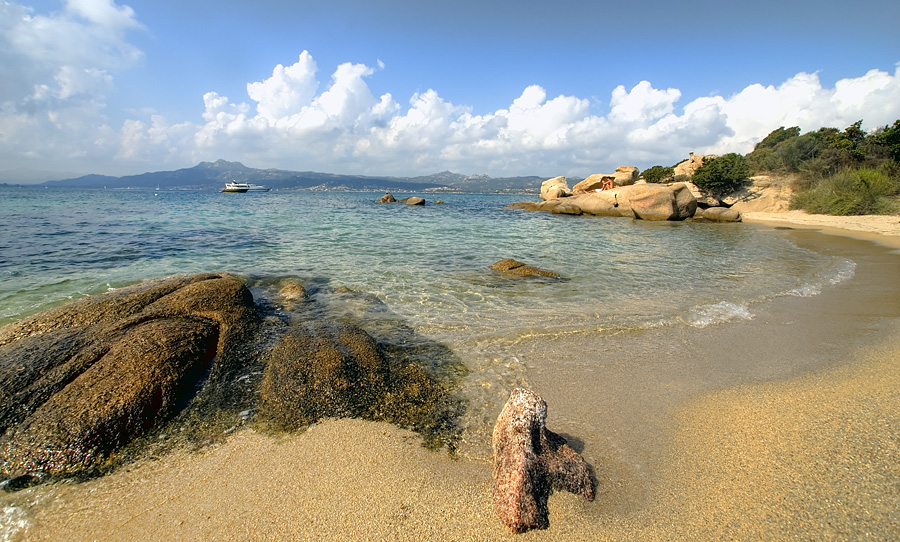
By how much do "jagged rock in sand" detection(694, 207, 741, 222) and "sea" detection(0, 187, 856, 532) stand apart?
10190 millimetres

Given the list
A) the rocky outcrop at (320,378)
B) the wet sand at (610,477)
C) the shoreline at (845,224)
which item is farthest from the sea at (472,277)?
the shoreline at (845,224)

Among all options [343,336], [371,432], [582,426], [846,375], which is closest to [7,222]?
[343,336]

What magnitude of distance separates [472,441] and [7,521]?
341 centimetres

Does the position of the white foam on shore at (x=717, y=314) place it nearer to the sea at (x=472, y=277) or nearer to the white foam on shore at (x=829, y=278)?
the sea at (x=472, y=277)

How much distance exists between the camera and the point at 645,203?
29703mm

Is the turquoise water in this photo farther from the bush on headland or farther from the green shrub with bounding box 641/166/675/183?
the green shrub with bounding box 641/166/675/183

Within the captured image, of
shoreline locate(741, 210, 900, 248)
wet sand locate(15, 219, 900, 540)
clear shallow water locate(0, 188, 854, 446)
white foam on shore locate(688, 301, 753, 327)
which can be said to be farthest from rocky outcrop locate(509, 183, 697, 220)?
wet sand locate(15, 219, 900, 540)

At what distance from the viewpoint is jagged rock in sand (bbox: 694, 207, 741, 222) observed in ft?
90.3

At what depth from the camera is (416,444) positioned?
11.7 ft

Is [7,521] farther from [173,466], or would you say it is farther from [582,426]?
[582,426]

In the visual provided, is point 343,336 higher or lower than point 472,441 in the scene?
higher

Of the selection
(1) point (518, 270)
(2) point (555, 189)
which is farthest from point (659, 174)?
(1) point (518, 270)

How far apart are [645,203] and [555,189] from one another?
633 inches

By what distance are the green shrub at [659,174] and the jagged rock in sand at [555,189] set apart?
8432 millimetres
